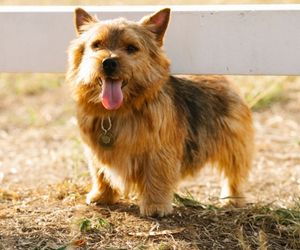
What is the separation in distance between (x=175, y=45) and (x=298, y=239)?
1.45 metres

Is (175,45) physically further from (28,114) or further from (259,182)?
(28,114)

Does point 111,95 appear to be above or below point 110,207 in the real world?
above

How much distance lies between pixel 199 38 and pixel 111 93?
0.72 meters

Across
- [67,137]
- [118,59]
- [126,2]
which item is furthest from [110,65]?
[126,2]

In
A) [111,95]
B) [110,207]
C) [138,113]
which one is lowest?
[110,207]

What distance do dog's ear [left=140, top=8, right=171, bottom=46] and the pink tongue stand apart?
423 mm

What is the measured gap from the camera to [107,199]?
5.46 meters

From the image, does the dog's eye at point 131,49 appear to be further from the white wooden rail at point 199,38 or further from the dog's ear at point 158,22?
the white wooden rail at point 199,38

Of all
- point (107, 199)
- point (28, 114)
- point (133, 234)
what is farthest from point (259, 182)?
point (28, 114)

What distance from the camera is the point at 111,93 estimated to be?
189 inches

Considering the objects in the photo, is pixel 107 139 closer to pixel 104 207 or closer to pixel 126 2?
pixel 104 207

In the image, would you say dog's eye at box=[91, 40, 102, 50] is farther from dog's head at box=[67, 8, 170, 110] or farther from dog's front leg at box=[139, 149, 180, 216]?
dog's front leg at box=[139, 149, 180, 216]


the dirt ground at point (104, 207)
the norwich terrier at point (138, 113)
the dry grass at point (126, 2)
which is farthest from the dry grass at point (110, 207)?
the dry grass at point (126, 2)

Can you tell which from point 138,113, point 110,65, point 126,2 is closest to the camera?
point 110,65
